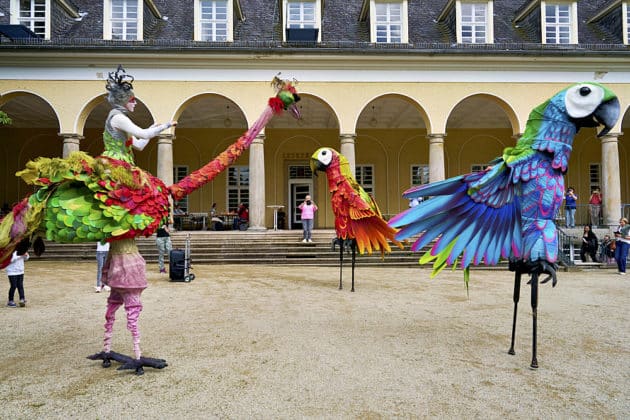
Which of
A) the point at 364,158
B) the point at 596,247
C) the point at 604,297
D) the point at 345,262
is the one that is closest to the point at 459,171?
the point at 364,158

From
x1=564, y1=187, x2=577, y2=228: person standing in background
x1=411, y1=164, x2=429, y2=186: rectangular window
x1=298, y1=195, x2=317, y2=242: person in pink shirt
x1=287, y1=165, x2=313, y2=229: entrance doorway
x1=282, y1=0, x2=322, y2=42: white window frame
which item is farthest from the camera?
x1=411, y1=164, x2=429, y2=186: rectangular window

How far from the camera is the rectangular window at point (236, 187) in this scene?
2133 cm

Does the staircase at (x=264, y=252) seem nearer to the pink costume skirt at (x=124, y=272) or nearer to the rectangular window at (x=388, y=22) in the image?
the rectangular window at (x=388, y=22)

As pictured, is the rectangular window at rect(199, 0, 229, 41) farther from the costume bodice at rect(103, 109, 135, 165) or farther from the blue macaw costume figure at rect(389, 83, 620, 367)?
the blue macaw costume figure at rect(389, 83, 620, 367)

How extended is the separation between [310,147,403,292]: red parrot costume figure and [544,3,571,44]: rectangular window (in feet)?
43.2

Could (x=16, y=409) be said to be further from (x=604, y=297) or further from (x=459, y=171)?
(x=459, y=171)

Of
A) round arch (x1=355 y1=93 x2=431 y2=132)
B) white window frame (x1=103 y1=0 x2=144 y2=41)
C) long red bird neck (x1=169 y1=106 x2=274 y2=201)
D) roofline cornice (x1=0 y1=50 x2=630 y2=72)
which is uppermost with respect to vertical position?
white window frame (x1=103 y1=0 x2=144 y2=41)

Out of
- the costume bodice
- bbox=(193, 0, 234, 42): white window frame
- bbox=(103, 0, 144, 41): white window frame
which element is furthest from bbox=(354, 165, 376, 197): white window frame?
the costume bodice

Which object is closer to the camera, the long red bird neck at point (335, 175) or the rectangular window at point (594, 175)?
the long red bird neck at point (335, 175)

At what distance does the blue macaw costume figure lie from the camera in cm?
402

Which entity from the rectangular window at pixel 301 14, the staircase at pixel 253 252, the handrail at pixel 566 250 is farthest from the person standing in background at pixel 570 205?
the rectangular window at pixel 301 14

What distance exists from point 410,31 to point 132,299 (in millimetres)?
16524

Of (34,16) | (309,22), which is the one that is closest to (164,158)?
(34,16)

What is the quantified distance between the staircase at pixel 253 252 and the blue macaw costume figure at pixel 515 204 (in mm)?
8364
